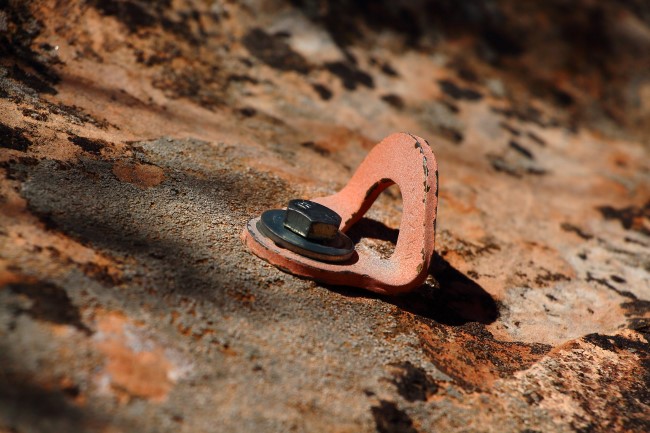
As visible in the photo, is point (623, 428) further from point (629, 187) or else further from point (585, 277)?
point (629, 187)

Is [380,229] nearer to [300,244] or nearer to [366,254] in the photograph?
[366,254]

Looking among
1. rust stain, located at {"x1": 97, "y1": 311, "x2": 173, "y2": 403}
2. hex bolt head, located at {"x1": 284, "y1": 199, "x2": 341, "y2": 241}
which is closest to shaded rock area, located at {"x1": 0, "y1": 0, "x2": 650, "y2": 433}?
rust stain, located at {"x1": 97, "y1": 311, "x2": 173, "y2": 403}

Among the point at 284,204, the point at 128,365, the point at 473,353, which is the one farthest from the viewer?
the point at 284,204

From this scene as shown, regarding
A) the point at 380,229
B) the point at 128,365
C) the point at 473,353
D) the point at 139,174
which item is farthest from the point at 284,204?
the point at 128,365

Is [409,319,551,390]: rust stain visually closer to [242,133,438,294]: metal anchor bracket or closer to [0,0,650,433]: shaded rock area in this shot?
[0,0,650,433]: shaded rock area

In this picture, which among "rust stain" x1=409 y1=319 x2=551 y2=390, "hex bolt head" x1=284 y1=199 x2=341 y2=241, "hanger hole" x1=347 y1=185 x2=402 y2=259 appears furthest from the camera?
"hanger hole" x1=347 y1=185 x2=402 y2=259

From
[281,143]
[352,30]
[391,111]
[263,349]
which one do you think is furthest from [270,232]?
[352,30]

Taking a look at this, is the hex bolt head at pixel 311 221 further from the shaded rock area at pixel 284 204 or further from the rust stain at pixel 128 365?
the rust stain at pixel 128 365

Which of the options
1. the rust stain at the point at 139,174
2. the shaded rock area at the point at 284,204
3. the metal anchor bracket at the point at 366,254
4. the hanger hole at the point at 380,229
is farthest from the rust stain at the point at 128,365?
the hanger hole at the point at 380,229
